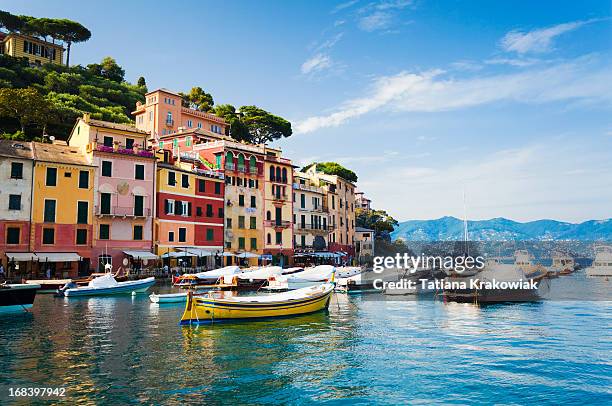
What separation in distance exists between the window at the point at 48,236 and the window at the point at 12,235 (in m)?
1.88

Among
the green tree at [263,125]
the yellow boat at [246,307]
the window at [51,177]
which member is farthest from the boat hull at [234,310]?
the green tree at [263,125]

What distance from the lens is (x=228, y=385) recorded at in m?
13.0

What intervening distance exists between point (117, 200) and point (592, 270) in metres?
80.4

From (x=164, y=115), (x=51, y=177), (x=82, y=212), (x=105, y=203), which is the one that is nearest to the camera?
(x=51, y=177)

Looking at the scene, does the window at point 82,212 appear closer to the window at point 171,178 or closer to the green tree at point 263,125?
the window at point 171,178

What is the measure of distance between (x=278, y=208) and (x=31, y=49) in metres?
59.7

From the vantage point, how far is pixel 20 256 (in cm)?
3706

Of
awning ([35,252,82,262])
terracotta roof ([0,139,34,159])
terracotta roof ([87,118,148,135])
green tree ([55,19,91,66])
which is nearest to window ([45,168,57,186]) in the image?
terracotta roof ([0,139,34,159])

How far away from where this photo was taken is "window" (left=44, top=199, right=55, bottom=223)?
39678 millimetres

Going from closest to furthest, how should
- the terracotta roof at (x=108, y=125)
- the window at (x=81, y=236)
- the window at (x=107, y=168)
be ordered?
the window at (x=81, y=236)
the window at (x=107, y=168)
the terracotta roof at (x=108, y=125)

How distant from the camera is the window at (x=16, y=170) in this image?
38.4 metres

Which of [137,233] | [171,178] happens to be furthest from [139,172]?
[137,233]

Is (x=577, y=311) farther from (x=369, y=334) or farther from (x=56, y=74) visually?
(x=56, y=74)

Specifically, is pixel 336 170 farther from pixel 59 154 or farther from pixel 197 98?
pixel 59 154
